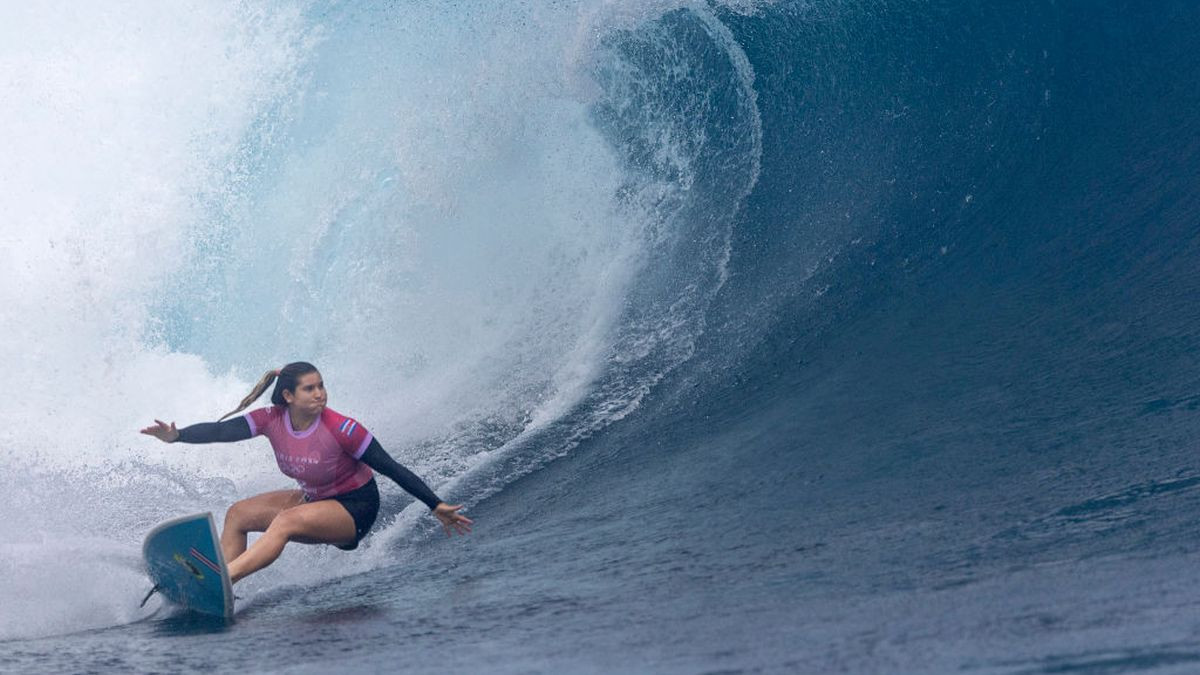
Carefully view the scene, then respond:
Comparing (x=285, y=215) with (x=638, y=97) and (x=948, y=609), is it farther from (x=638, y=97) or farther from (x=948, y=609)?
(x=948, y=609)

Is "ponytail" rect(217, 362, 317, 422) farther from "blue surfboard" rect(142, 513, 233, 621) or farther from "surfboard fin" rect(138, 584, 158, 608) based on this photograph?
"surfboard fin" rect(138, 584, 158, 608)

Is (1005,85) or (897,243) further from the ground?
(1005,85)

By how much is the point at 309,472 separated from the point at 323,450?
0.15m

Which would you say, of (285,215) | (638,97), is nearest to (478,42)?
(638,97)

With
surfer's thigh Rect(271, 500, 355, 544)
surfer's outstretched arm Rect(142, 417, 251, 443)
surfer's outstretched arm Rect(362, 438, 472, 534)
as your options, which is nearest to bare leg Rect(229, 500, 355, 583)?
surfer's thigh Rect(271, 500, 355, 544)

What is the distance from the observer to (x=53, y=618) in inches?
191

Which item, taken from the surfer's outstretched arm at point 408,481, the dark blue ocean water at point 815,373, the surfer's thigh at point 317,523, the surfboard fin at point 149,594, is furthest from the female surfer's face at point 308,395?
the surfboard fin at point 149,594

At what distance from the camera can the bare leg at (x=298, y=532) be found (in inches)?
190

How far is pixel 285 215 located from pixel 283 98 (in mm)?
1272

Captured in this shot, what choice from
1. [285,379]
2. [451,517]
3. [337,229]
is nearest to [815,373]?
[451,517]

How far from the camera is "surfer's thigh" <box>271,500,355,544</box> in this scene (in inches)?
196

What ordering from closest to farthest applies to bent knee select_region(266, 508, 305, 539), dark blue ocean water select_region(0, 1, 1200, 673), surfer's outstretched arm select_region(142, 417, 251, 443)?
dark blue ocean water select_region(0, 1, 1200, 673) < bent knee select_region(266, 508, 305, 539) < surfer's outstretched arm select_region(142, 417, 251, 443)

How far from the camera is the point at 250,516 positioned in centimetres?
525

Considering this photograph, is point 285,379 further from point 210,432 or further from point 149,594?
point 149,594
